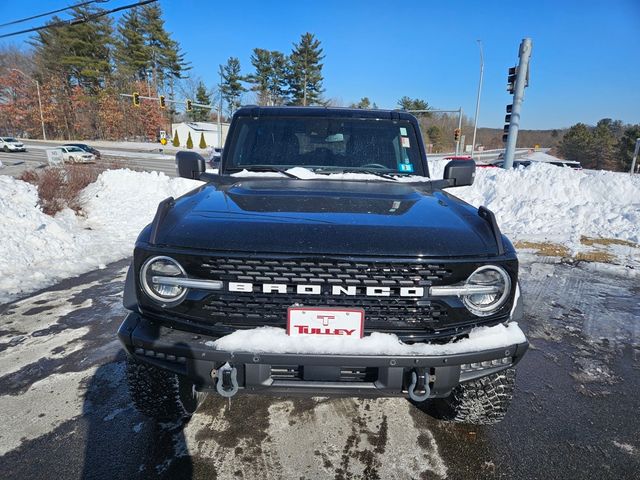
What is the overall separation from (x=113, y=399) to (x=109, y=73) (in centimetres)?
6898

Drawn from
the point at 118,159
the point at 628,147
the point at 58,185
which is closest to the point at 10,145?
the point at 118,159

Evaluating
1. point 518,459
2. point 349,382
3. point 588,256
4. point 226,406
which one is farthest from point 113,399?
point 588,256

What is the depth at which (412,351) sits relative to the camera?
1853 millimetres

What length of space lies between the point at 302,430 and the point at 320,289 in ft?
3.98

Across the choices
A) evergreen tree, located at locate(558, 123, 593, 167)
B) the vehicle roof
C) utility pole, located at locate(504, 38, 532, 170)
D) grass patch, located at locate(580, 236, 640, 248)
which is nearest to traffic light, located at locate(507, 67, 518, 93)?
utility pole, located at locate(504, 38, 532, 170)

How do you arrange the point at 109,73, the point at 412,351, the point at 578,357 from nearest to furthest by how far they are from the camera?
1. the point at 412,351
2. the point at 578,357
3. the point at 109,73

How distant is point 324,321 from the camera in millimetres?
1865

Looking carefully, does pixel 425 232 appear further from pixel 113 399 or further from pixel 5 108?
pixel 5 108

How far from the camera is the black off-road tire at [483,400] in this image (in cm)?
228

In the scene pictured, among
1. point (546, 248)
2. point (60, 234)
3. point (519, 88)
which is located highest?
point (519, 88)

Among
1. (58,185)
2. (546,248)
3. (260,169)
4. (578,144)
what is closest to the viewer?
(260,169)

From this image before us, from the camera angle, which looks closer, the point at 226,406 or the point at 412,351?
the point at 412,351

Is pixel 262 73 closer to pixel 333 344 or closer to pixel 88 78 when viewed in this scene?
pixel 88 78

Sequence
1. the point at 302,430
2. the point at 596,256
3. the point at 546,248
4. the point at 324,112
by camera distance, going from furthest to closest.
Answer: the point at 546,248
the point at 596,256
the point at 324,112
the point at 302,430
